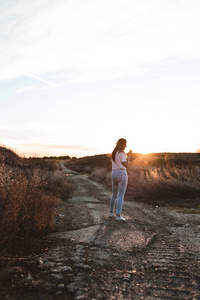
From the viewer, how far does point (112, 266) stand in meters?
4.02

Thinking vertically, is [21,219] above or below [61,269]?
above

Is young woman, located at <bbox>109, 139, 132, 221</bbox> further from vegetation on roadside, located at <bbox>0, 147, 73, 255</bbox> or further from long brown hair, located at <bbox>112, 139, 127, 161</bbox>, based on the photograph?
vegetation on roadside, located at <bbox>0, 147, 73, 255</bbox>

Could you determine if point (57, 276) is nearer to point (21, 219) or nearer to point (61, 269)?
point (61, 269)

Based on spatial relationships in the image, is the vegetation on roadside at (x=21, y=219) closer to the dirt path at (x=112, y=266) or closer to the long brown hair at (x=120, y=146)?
the dirt path at (x=112, y=266)

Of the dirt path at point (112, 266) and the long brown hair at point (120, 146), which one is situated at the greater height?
the long brown hair at point (120, 146)

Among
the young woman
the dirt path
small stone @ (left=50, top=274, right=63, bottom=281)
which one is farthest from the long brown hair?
small stone @ (left=50, top=274, right=63, bottom=281)

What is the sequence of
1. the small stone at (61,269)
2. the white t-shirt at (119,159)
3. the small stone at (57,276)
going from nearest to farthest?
the small stone at (57,276) → the small stone at (61,269) → the white t-shirt at (119,159)

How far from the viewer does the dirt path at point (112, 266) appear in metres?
3.19

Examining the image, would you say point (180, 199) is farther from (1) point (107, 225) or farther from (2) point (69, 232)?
(2) point (69, 232)

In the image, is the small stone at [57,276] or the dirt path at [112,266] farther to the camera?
the small stone at [57,276]

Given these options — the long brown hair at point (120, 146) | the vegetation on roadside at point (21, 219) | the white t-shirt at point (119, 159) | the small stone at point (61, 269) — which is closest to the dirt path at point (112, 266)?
the small stone at point (61, 269)

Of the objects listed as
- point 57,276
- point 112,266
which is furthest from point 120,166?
point 57,276

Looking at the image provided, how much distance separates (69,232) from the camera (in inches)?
239

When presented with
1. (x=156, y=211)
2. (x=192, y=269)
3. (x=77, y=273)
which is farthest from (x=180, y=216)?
(x=77, y=273)
